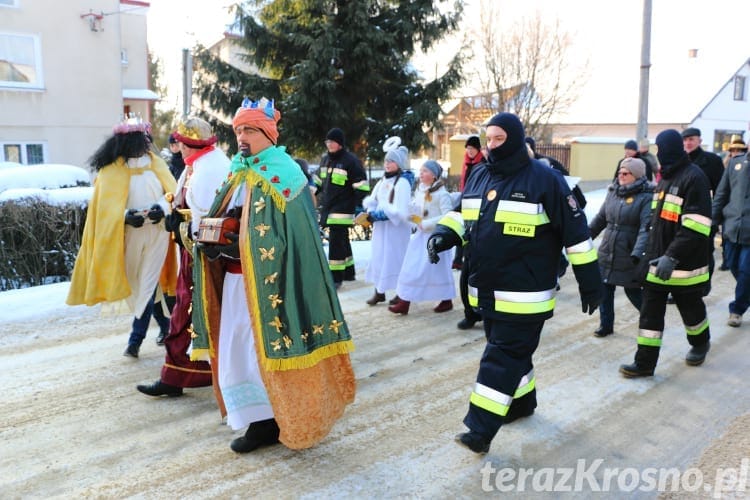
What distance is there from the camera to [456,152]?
2184 cm

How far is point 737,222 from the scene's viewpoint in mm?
7480

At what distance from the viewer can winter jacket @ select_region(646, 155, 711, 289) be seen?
17.0 ft

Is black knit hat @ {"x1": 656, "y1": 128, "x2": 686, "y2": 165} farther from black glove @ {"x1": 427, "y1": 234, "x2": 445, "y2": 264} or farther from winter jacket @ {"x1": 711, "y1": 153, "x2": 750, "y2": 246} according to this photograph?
winter jacket @ {"x1": 711, "y1": 153, "x2": 750, "y2": 246}

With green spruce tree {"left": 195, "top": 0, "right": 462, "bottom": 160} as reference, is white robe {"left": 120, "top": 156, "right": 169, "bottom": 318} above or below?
below

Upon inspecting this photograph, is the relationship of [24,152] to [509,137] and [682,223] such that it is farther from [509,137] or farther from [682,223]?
[682,223]

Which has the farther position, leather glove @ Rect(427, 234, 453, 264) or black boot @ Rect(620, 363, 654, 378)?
black boot @ Rect(620, 363, 654, 378)

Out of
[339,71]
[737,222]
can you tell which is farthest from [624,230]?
[339,71]

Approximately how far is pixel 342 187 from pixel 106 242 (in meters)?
3.73

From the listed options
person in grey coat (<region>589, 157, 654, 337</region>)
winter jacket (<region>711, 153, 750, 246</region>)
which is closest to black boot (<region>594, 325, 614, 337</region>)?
person in grey coat (<region>589, 157, 654, 337</region>)

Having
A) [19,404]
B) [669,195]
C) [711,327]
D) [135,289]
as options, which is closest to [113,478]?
[19,404]

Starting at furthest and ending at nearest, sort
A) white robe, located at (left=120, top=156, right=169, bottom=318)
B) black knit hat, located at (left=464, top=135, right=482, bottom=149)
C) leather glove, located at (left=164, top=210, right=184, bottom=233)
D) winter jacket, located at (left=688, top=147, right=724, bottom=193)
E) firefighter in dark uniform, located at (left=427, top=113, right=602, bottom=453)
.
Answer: winter jacket, located at (left=688, top=147, right=724, bottom=193)
black knit hat, located at (left=464, top=135, right=482, bottom=149)
white robe, located at (left=120, top=156, right=169, bottom=318)
leather glove, located at (left=164, top=210, right=184, bottom=233)
firefighter in dark uniform, located at (left=427, top=113, right=602, bottom=453)

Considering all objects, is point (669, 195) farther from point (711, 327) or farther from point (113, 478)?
point (113, 478)

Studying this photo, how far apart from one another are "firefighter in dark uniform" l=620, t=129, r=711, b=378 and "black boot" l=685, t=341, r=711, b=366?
1.12 feet

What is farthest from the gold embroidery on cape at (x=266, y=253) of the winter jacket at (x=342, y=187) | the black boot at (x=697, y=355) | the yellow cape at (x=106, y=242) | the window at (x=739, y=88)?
the window at (x=739, y=88)
